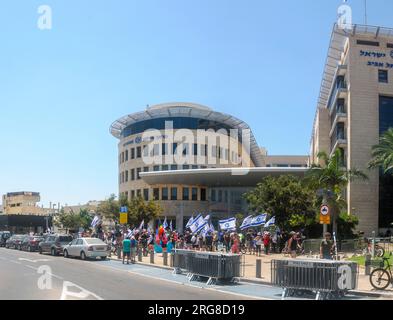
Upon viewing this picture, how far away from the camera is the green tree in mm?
39062

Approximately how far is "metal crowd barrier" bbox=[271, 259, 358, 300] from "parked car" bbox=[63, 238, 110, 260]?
17780 millimetres

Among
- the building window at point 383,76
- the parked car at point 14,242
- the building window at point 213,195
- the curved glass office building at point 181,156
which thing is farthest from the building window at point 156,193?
the building window at point 383,76

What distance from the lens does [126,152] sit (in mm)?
80438

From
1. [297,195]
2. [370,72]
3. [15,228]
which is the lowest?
[15,228]

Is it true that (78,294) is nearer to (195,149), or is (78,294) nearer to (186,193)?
(186,193)

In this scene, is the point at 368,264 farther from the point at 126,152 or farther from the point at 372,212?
the point at 126,152

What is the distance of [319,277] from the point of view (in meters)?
15.1

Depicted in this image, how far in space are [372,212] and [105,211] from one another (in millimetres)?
32079

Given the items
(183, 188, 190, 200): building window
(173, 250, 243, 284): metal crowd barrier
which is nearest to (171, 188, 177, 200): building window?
(183, 188, 190, 200): building window

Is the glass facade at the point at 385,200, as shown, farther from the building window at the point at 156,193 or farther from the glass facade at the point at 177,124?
the building window at the point at 156,193

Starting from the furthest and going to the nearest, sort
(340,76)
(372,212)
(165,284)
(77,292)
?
(340,76), (372,212), (165,284), (77,292)

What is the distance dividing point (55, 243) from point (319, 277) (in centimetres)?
2503

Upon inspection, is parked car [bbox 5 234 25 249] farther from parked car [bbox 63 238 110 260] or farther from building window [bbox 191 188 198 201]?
building window [bbox 191 188 198 201]

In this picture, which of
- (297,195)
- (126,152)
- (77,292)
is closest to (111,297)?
(77,292)
